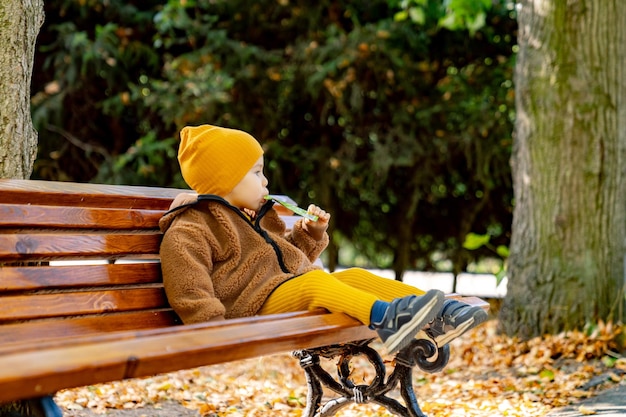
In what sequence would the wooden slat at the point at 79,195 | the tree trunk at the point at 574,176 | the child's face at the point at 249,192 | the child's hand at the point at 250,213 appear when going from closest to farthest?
1. the wooden slat at the point at 79,195
2. the child's face at the point at 249,192
3. the child's hand at the point at 250,213
4. the tree trunk at the point at 574,176

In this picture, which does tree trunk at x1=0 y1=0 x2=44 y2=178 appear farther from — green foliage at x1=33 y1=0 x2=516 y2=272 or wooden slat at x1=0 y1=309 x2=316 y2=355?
green foliage at x1=33 y1=0 x2=516 y2=272

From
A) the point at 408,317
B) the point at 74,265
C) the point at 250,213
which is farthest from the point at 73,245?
the point at 408,317

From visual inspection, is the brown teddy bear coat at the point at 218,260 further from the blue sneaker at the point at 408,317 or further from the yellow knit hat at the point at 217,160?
the blue sneaker at the point at 408,317

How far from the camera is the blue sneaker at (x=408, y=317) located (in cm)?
240

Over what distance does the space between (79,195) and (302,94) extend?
15.8 ft

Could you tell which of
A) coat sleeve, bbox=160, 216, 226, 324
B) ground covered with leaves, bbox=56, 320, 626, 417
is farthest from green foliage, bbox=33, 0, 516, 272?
coat sleeve, bbox=160, 216, 226, 324

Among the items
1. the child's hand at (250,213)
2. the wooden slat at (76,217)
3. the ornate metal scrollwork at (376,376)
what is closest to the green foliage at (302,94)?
the child's hand at (250,213)

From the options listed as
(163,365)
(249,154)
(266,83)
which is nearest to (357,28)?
(266,83)

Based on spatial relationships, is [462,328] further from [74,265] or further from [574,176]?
[574,176]

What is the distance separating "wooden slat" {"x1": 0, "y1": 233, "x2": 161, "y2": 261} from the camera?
2486 mm

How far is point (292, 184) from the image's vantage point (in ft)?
25.9

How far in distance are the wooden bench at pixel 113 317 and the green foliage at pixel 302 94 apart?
3.76m

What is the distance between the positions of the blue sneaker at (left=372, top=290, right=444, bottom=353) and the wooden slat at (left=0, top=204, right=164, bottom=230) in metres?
1.03

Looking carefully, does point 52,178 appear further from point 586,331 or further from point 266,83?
point 586,331
